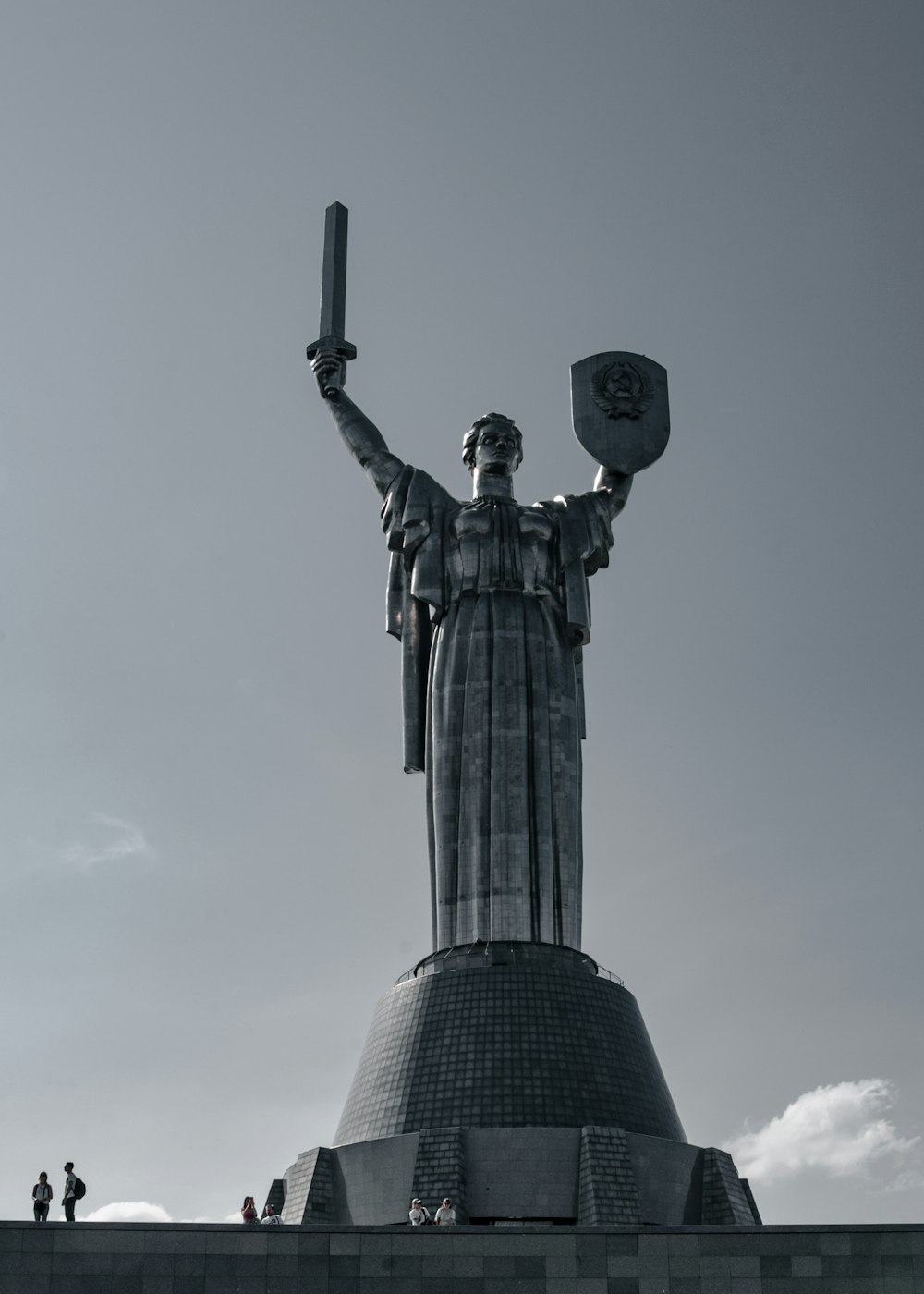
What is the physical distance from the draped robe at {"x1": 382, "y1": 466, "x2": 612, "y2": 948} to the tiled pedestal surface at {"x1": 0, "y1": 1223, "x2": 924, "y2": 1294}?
9.72 m

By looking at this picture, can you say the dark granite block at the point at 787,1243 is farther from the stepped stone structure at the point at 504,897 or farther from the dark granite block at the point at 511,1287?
the stepped stone structure at the point at 504,897

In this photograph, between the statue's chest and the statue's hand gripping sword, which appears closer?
the statue's chest

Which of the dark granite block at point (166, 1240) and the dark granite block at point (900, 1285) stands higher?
the dark granite block at point (166, 1240)

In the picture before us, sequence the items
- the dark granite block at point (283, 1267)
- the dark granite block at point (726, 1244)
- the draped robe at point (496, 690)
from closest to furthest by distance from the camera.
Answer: the dark granite block at point (283, 1267) → the dark granite block at point (726, 1244) → the draped robe at point (496, 690)

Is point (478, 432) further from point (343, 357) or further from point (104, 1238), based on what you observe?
point (104, 1238)

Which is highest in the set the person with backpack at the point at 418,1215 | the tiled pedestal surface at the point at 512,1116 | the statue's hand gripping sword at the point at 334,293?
the statue's hand gripping sword at the point at 334,293

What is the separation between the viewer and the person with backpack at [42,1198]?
24956mm

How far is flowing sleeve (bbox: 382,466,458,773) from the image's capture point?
3691 centimetres

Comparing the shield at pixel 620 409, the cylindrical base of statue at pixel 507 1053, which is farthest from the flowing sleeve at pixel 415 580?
the cylindrical base of statue at pixel 507 1053

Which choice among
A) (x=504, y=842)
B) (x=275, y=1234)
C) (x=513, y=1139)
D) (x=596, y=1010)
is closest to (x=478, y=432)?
(x=504, y=842)

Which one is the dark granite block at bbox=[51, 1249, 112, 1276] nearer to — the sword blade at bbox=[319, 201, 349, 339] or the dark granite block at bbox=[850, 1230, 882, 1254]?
the dark granite block at bbox=[850, 1230, 882, 1254]

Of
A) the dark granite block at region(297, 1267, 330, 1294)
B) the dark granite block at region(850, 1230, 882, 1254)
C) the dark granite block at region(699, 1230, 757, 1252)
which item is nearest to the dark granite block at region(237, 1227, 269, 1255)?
the dark granite block at region(297, 1267, 330, 1294)

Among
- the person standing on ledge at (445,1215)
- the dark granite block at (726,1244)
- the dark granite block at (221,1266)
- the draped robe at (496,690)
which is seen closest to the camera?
the dark granite block at (221,1266)

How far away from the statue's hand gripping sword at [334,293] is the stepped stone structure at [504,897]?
0.21 ft
